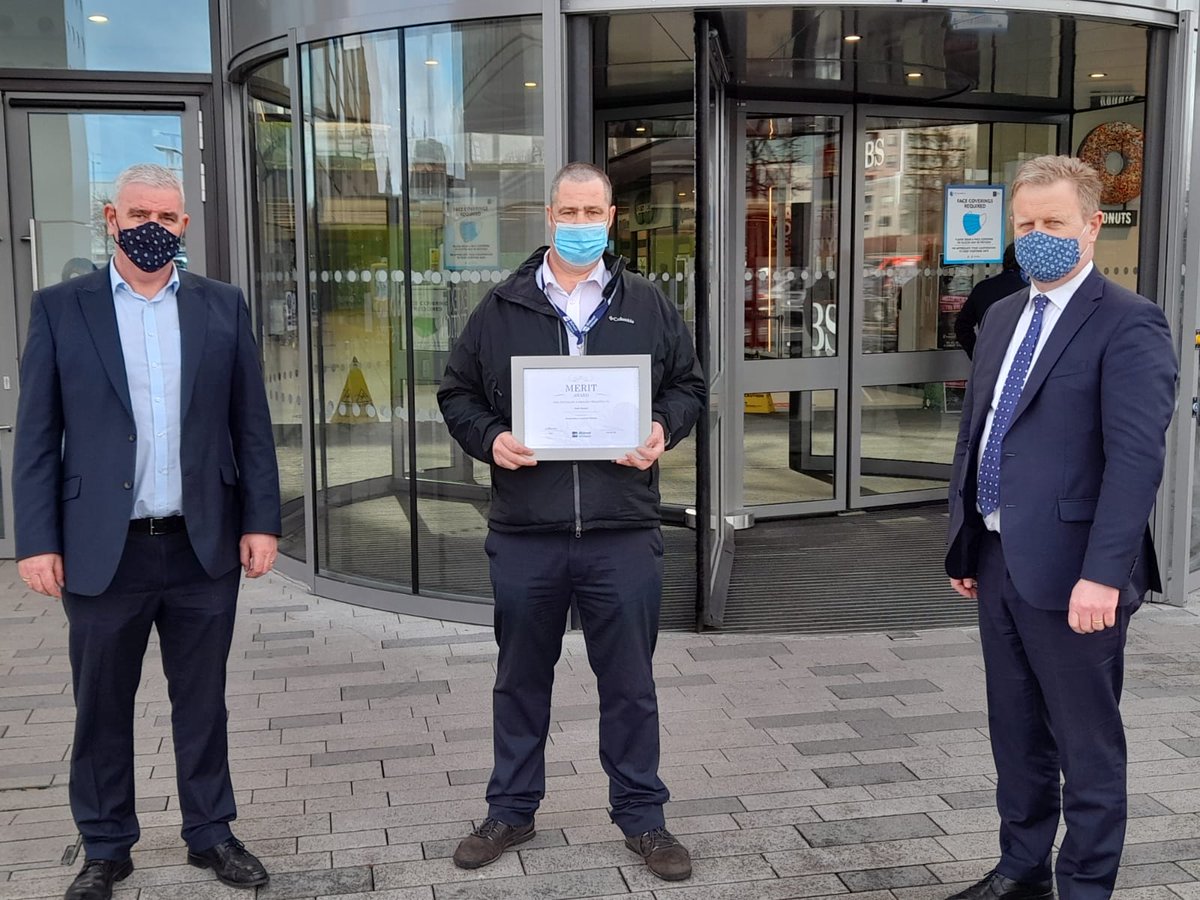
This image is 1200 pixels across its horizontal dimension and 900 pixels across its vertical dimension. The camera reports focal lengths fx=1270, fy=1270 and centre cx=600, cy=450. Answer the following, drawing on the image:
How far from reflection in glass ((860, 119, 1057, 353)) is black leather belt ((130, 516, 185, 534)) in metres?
6.03

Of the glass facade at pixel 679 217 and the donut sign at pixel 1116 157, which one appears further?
the donut sign at pixel 1116 157

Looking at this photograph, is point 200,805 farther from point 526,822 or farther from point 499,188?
point 499,188

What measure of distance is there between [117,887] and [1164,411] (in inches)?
113

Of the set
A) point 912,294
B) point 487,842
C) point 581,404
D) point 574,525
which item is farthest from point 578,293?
point 912,294

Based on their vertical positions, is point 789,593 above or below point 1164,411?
below

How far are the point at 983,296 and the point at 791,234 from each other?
127cm

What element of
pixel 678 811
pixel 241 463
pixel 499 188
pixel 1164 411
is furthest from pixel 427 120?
pixel 1164 411

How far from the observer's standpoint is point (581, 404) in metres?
3.34

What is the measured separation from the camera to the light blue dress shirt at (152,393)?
3283 mm

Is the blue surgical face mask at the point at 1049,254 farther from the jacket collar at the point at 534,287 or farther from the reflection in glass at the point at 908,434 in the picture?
the reflection in glass at the point at 908,434

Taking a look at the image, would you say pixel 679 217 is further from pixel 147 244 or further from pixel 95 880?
pixel 95 880

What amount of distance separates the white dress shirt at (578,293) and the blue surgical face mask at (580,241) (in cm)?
7

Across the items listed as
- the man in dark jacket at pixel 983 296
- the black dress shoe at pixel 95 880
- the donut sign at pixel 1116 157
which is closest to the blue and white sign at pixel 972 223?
the man in dark jacket at pixel 983 296

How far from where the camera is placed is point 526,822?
11.8 ft
